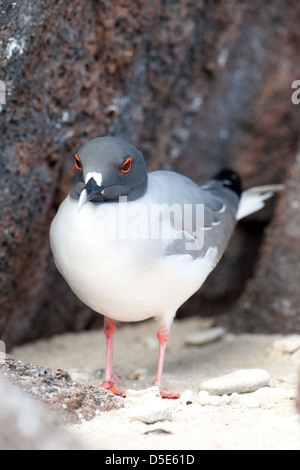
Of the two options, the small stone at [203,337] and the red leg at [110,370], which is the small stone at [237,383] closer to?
the red leg at [110,370]

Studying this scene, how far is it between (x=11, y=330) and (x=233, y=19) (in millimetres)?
3015

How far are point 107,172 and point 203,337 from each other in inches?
87.5

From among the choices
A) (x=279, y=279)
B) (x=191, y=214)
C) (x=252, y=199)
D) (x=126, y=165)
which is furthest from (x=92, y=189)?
(x=279, y=279)

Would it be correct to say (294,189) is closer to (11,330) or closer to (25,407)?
(11,330)

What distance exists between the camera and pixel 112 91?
4496mm

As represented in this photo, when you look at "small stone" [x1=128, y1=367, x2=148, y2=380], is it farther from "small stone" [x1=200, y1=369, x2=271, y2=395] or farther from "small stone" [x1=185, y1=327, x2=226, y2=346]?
"small stone" [x1=185, y1=327, x2=226, y2=346]

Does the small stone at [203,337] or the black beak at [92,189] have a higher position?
the black beak at [92,189]

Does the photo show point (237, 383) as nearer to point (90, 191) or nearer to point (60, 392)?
point (60, 392)

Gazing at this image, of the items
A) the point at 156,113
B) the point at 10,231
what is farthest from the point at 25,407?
the point at 156,113

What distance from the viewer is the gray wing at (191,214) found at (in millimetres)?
3654

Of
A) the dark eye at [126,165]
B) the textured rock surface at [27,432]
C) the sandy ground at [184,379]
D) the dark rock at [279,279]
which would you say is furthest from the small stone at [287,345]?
the textured rock surface at [27,432]

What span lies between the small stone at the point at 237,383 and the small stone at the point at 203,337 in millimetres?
1526

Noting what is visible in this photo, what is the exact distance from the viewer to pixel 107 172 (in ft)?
11.0

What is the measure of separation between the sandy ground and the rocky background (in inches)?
9.8
